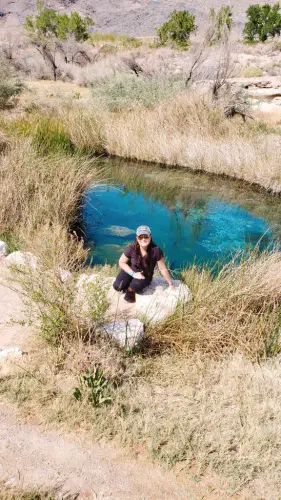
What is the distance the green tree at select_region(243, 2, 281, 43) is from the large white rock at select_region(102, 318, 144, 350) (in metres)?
43.4

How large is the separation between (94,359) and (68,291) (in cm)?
60

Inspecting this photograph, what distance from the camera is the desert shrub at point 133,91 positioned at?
1402 cm

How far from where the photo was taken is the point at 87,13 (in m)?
98.6

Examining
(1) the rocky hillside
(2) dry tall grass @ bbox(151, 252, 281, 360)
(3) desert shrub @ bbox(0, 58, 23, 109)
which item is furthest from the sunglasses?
(1) the rocky hillside

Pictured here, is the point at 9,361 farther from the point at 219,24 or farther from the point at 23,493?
the point at 219,24

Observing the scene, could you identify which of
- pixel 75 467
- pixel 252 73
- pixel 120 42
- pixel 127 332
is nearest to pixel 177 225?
pixel 127 332

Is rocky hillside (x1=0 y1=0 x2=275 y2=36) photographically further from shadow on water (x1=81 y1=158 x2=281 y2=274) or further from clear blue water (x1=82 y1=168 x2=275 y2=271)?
clear blue water (x1=82 y1=168 x2=275 y2=271)

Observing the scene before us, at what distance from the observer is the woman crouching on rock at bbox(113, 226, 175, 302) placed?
4.22 meters

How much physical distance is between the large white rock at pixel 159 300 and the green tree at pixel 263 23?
1677 inches

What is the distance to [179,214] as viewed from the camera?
29.1 ft

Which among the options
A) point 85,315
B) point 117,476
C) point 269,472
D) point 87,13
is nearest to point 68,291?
point 85,315

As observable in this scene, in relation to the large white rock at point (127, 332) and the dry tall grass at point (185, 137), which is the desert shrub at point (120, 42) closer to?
the dry tall grass at point (185, 137)

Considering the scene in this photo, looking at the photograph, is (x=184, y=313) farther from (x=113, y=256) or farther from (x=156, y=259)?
(x=113, y=256)

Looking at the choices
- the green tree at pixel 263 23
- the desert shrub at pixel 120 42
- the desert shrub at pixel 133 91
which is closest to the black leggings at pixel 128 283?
the desert shrub at pixel 133 91
